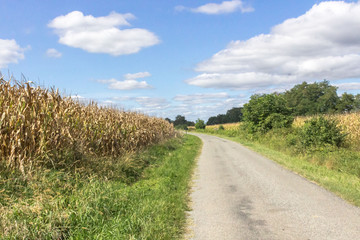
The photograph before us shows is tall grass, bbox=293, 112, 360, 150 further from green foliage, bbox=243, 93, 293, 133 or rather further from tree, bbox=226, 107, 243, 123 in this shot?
tree, bbox=226, 107, 243, 123

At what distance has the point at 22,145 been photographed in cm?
707

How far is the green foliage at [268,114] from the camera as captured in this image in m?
31.5

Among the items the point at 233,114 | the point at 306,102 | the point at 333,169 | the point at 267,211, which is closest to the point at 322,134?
the point at 333,169

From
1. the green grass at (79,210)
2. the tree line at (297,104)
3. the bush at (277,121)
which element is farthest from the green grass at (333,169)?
the tree line at (297,104)

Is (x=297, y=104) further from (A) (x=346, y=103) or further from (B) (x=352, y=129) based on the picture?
(B) (x=352, y=129)

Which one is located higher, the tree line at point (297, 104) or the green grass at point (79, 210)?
the tree line at point (297, 104)

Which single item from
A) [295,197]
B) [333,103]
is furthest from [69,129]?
[333,103]

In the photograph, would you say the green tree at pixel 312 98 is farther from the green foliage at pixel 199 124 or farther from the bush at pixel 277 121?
the bush at pixel 277 121

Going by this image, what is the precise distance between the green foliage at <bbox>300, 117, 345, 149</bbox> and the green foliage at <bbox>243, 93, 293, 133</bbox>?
12.3 meters

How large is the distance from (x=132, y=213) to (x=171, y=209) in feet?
A: 3.78

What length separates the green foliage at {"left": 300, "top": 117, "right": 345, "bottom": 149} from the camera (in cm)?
1738

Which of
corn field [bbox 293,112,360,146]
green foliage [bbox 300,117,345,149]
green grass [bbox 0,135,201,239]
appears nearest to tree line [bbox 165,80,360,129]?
corn field [bbox 293,112,360,146]

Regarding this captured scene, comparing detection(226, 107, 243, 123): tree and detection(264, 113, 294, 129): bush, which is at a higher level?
detection(226, 107, 243, 123): tree

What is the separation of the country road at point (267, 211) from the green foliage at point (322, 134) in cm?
740
